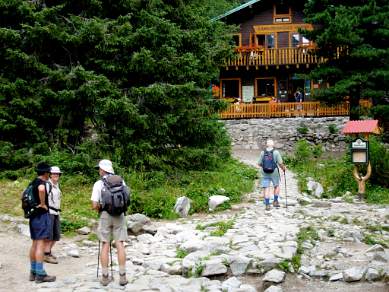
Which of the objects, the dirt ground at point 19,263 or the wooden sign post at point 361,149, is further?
the wooden sign post at point 361,149

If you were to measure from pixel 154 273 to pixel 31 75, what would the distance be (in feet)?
33.2

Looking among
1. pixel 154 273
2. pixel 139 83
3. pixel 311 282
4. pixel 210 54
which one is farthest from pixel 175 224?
pixel 210 54

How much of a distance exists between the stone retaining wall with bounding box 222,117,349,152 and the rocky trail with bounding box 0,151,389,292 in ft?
54.8

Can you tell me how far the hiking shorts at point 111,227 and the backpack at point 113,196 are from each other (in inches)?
6.7

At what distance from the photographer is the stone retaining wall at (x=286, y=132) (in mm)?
29734

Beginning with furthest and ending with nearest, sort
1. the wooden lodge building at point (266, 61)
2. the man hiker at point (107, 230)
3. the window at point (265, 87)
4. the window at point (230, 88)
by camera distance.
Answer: the window at point (230, 88)
the window at point (265, 87)
the wooden lodge building at point (266, 61)
the man hiker at point (107, 230)

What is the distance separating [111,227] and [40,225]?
3.78ft

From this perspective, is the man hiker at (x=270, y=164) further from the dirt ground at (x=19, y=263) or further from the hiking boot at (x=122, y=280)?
the hiking boot at (x=122, y=280)

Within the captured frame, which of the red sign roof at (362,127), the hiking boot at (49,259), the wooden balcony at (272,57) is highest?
the wooden balcony at (272,57)

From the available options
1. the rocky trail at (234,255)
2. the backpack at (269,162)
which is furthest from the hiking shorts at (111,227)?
the backpack at (269,162)

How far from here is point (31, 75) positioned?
1672cm

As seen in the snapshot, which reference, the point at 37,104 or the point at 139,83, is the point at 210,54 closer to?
the point at 139,83

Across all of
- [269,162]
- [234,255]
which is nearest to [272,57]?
[269,162]

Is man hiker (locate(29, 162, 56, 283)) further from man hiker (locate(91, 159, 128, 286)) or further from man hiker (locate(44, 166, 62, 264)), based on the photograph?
man hiker (locate(91, 159, 128, 286))
